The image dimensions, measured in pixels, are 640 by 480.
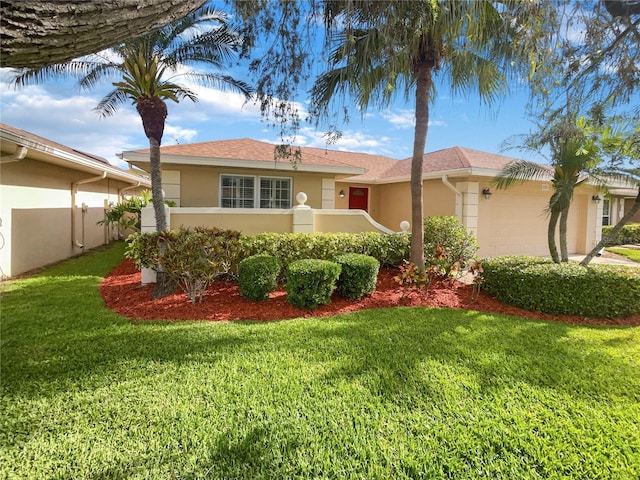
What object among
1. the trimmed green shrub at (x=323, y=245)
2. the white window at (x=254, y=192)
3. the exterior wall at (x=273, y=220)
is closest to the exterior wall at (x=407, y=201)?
the exterior wall at (x=273, y=220)

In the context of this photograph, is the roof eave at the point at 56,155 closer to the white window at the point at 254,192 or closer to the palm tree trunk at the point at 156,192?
the palm tree trunk at the point at 156,192

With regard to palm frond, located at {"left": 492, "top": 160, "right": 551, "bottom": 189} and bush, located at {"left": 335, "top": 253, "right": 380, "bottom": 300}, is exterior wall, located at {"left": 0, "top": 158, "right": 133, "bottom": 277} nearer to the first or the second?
bush, located at {"left": 335, "top": 253, "right": 380, "bottom": 300}

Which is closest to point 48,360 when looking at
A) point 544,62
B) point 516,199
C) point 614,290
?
point 544,62

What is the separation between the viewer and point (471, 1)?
3992mm

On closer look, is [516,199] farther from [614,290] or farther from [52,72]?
[52,72]

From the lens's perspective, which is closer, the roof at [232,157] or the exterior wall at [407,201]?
the roof at [232,157]

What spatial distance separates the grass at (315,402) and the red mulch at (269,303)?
30.6 inches

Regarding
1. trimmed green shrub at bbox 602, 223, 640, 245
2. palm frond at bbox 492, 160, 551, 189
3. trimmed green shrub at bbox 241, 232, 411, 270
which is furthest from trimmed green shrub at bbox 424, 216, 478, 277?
trimmed green shrub at bbox 602, 223, 640, 245

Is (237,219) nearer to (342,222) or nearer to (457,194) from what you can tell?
(342,222)

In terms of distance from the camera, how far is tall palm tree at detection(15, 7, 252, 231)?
702 centimetres

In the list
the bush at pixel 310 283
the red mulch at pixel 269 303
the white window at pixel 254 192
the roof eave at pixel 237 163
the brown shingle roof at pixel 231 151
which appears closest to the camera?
the red mulch at pixel 269 303

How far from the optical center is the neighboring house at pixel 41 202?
819 centimetres

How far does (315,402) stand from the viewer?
3.17m

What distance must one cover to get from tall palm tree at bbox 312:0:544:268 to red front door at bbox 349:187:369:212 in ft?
27.3
